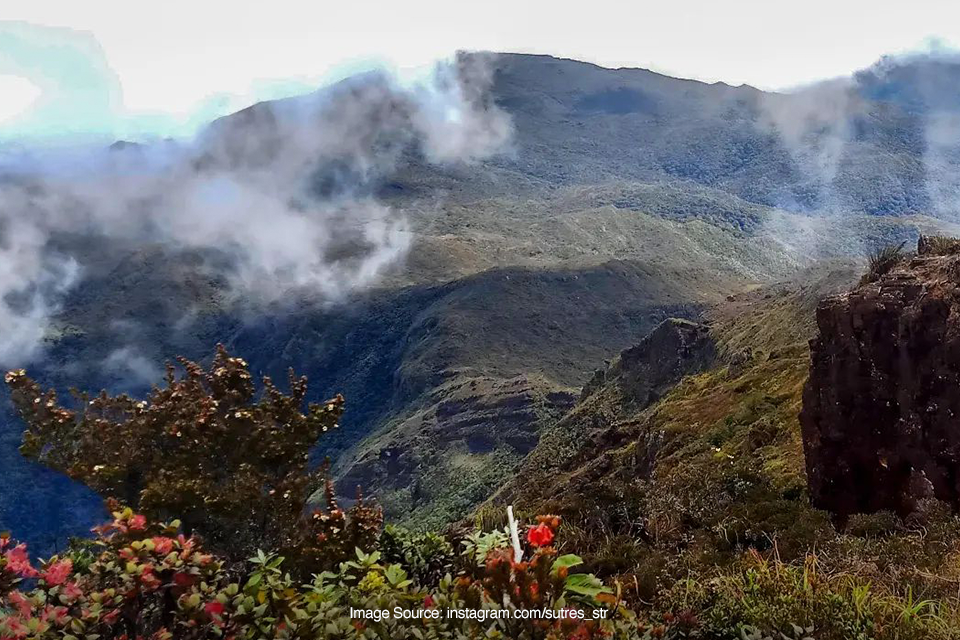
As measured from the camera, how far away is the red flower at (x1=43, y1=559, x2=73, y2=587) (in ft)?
13.9

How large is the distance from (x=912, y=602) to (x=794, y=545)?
4.39m

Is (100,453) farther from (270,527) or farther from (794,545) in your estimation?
→ (794,545)

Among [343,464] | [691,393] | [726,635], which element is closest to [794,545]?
[726,635]

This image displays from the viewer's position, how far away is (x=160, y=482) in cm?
1105

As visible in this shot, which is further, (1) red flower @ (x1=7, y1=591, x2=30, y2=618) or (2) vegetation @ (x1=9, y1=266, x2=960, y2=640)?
(2) vegetation @ (x1=9, y1=266, x2=960, y2=640)

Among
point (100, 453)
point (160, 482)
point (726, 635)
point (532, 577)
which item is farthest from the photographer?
point (100, 453)

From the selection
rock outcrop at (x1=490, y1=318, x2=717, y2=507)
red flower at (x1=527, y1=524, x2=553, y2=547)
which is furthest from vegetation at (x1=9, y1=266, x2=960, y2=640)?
rock outcrop at (x1=490, y1=318, x2=717, y2=507)

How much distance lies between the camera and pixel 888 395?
40.9 feet

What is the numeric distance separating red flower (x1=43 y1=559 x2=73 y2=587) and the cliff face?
11018 mm

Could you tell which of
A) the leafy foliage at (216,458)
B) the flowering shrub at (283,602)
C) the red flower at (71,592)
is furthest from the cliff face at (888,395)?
the red flower at (71,592)

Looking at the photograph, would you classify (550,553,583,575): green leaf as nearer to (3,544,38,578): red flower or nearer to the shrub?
(3,544,38,578): red flower

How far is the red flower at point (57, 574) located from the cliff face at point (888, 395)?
11.0 metres

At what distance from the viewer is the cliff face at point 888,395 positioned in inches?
443

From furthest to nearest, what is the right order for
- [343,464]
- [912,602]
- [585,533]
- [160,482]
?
[343,464] < [160,482] < [585,533] < [912,602]
